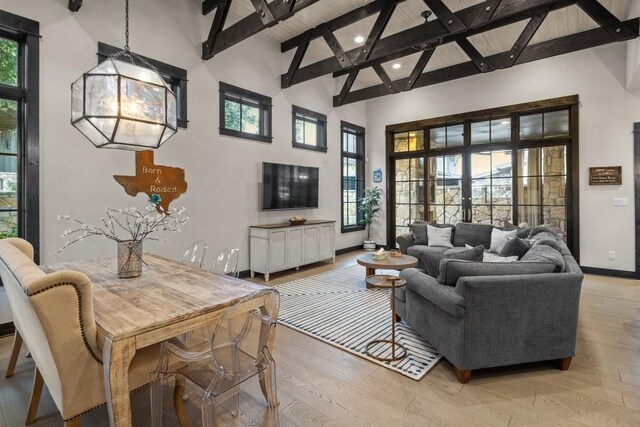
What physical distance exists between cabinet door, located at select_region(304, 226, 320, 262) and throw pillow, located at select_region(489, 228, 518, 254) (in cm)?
287

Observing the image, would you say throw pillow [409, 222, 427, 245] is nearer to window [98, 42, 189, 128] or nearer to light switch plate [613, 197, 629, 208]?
light switch plate [613, 197, 629, 208]

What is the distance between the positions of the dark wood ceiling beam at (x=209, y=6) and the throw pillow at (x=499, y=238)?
515 centimetres

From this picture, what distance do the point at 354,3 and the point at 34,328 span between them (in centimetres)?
490

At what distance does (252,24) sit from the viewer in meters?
4.08

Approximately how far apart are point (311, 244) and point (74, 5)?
4.45 m

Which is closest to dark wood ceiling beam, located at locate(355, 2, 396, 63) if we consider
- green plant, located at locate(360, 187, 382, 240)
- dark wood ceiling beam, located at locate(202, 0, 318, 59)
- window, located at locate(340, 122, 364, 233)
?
dark wood ceiling beam, located at locate(202, 0, 318, 59)

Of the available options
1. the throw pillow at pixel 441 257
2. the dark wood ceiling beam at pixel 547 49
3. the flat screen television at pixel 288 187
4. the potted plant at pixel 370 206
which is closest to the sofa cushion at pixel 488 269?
the throw pillow at pixel 441 257

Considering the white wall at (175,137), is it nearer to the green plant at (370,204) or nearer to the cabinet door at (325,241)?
the cabinet door at (325,241)

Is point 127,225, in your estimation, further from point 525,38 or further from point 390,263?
point 525,38

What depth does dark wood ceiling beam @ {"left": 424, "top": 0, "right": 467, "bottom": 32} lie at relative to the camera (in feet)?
12.7

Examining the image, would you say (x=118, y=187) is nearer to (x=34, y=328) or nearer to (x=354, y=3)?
(x=34, y=328)

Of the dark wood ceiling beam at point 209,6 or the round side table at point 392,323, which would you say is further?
the dark wood ceiling beam at point 209,6

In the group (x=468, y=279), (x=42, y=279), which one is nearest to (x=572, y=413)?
(x=468, y=279)

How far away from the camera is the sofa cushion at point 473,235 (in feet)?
17.5
